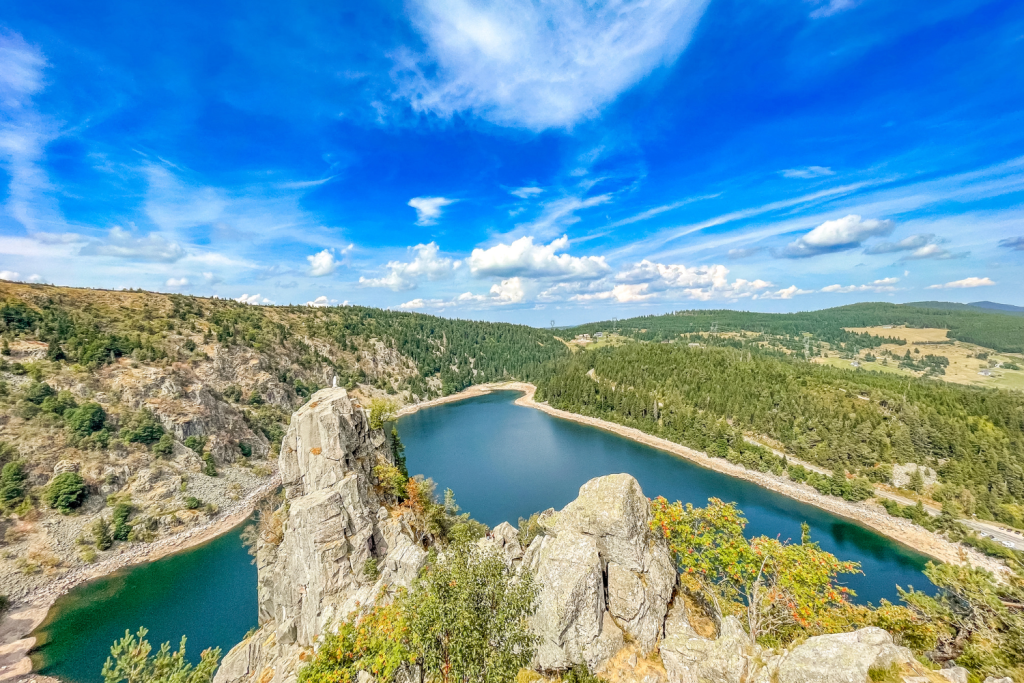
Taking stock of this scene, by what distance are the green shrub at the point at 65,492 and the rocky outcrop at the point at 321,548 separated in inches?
1330

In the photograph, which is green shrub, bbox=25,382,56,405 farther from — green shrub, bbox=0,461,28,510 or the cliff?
the cliff

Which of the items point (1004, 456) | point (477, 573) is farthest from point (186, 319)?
point (1004, 456)

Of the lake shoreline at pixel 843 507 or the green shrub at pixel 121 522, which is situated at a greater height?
the green shrub at pixel 121 522

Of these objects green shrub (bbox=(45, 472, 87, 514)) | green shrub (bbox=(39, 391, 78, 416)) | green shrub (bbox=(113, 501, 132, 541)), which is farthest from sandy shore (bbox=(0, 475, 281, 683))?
green shrub (bbox=(39, 391, 78, 416))

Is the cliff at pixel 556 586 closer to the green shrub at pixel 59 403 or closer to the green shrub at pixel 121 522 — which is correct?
the green shrub at pixel 121 522

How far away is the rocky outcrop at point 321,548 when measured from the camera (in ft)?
67.7

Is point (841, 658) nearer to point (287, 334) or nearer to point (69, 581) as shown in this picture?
point (69, 581)

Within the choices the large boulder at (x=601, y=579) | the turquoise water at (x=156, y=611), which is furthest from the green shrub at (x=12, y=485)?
the large boulder at (x=601, y=579)

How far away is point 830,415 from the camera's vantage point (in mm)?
66438

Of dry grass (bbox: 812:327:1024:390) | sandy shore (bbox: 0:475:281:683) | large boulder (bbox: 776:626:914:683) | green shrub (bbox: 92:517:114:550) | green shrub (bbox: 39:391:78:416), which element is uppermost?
green shrub (bbox: 39:391:78:416)

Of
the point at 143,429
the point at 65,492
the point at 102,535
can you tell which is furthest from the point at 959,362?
the point at 65,492

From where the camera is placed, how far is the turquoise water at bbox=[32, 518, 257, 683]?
95.2 feet

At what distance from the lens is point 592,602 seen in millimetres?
15023

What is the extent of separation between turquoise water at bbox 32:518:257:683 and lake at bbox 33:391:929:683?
0.30 feet
